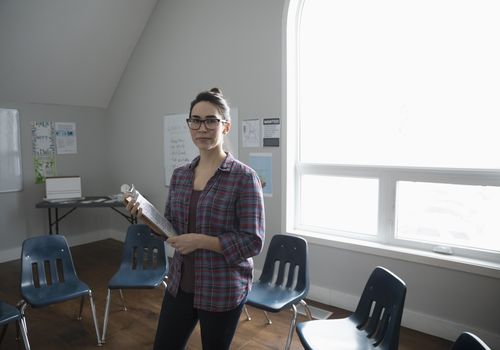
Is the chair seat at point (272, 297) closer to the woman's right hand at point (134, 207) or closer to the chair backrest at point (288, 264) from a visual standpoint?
the chair backrest at point (288, 264)

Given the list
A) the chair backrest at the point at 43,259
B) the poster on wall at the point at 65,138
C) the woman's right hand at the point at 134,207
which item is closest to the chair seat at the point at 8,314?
the chair backrest at the point at 43,259

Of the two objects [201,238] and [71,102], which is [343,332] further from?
[71,102]

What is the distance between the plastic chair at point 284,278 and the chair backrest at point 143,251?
79 centimetres

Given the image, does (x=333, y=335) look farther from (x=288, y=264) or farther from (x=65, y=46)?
(x=65, y=46)

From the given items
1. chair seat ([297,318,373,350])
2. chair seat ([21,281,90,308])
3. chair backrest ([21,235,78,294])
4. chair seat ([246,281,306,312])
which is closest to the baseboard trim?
chair seat ([246,281,306,312])

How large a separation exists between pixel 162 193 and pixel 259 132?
1.62 m

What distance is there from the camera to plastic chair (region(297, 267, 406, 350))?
1.52m

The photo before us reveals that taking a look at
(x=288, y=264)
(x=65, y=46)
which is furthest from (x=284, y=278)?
→ (x=65, y=46)

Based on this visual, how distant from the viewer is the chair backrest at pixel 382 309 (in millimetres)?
1487

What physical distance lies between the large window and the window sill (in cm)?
7

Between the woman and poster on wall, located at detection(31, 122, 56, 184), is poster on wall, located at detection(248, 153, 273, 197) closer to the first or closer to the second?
the woman

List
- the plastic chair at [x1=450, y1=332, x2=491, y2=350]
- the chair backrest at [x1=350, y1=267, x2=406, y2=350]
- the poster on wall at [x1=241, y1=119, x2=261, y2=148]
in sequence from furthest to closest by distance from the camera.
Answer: the poster on wall at [x1=241, y1=119, x2=261, y2=148] → the chair backrest at [x1=350, y1=267, x2=406, y2=350] → the plastic chair at [x1=450, y1=332, x2=491, y2=350]

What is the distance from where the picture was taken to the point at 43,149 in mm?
4219

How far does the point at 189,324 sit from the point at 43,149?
12.4 feet
